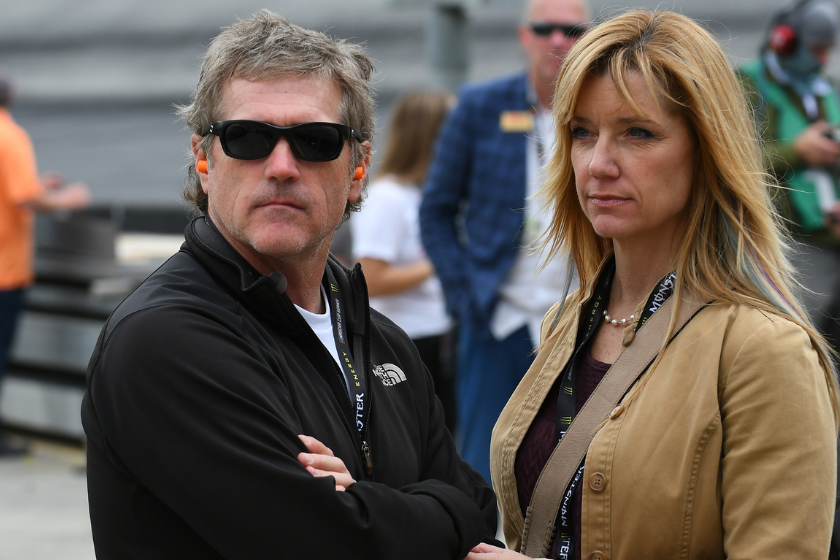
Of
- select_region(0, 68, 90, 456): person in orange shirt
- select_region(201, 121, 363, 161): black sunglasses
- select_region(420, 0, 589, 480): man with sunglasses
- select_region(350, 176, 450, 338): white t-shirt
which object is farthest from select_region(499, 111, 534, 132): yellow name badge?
select_region(0, 68, 90, 456): person in orange shirt

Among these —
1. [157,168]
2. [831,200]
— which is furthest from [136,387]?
[157,168]

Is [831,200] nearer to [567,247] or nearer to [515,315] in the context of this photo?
[515,315]

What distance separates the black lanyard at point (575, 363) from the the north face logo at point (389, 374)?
1.17 feet

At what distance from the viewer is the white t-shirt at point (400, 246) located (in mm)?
5223

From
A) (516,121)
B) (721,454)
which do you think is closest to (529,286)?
(516,121)

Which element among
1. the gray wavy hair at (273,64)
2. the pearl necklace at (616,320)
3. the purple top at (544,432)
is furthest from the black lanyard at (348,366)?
the pearl necklace at (616,320)

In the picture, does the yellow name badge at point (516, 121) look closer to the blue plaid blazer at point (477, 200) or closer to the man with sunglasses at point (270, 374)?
the blue plaid blazer at point (477, 200)

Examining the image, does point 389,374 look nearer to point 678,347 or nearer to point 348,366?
point 348,366

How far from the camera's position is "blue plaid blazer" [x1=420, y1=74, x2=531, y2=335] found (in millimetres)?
4336

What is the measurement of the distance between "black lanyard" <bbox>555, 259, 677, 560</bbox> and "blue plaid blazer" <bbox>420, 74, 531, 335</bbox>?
1.72 m

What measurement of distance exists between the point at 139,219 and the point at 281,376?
644cm

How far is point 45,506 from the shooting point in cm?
597

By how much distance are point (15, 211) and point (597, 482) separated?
232 inches

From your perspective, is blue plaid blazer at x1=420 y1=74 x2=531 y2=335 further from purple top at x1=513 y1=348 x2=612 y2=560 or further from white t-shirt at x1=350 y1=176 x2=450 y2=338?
purple top at x1=513 y1=348 x2=612 y2=560
